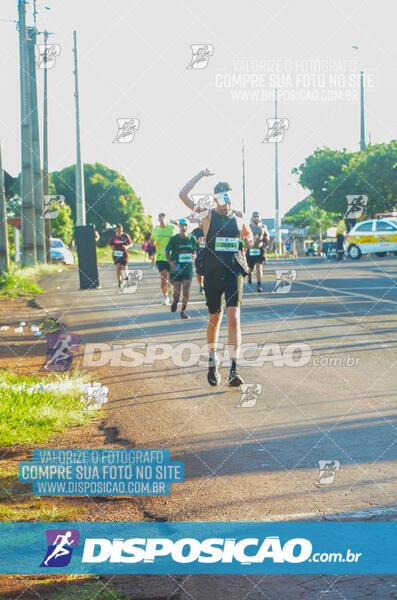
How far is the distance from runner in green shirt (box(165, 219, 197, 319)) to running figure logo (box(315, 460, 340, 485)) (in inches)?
409

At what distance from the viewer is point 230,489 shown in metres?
5.64

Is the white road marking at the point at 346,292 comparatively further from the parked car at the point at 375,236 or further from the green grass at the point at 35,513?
the parked car at the point at 375,236

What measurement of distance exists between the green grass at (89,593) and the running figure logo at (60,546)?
354 millimetres

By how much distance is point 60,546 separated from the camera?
4.75m

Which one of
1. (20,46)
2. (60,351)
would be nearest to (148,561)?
(60,351)

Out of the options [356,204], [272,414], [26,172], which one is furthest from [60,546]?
[356,204]

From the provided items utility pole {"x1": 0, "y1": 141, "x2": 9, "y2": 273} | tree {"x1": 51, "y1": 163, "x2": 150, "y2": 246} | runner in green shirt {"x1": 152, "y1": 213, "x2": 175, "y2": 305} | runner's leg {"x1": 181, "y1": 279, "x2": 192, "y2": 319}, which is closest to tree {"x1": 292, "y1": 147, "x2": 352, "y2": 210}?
tree {"x1": 51, "y1": 163, "x2": 150, "y2": 246}

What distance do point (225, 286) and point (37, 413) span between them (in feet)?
7.32

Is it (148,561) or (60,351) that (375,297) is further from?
(148,561)

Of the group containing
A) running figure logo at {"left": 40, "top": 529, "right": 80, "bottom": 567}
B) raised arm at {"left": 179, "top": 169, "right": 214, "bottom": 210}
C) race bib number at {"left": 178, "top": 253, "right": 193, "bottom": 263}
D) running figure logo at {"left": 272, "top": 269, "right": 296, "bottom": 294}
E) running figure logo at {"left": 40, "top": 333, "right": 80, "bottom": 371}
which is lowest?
running figure logo at {"left": 272, "top": 269, "right": 296, "bottom": 294}

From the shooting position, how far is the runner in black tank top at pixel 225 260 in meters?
8.49

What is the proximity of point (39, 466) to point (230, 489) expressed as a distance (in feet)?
5.13

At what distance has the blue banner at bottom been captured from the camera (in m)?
4.34

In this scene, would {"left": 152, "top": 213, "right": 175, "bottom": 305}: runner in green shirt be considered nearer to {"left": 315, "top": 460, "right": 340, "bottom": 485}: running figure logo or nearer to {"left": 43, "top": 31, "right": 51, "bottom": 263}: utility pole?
{"left": 315, "top": 460, "right": 340, "bottom": 485}: running figure logo
